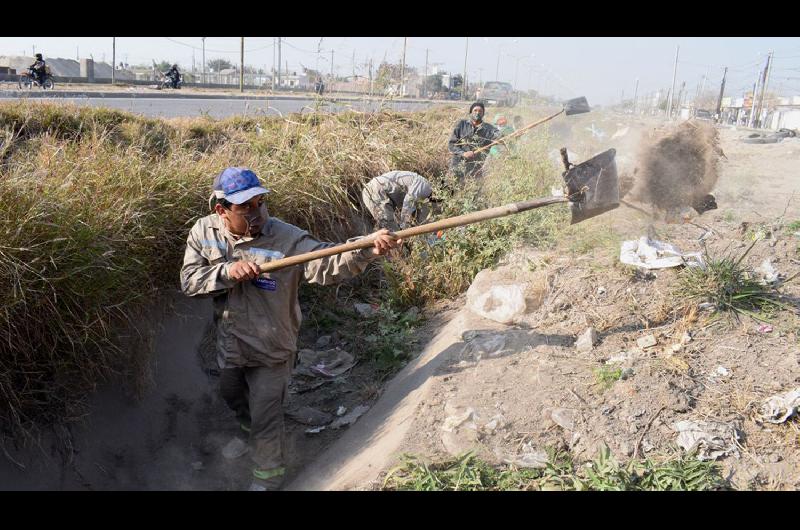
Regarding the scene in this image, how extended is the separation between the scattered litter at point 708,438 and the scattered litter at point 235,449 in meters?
2.67

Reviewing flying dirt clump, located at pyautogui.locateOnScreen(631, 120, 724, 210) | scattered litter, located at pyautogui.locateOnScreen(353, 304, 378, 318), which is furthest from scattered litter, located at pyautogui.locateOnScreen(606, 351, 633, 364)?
flying dirt clump, located at pyautogui.locateOnScreen(631, 120, 724, 210)

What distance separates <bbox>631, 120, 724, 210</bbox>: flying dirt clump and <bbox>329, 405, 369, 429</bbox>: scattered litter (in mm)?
3468

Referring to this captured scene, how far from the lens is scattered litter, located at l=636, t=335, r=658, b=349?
12.8 feet

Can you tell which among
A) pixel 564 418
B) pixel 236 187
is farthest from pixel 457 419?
pixel 236 187

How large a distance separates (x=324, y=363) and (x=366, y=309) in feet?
2.78

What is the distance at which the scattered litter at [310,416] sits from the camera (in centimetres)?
466

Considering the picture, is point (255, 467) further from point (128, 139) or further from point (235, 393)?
point (128, 139)

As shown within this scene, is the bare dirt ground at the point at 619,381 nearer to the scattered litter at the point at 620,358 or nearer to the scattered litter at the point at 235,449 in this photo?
the scattered litter at the point at 620,358

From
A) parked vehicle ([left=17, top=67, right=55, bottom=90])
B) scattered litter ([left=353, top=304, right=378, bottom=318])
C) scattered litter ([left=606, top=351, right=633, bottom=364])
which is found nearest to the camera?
scattered litter ([left=606, top=351, right=633, bottom=364])

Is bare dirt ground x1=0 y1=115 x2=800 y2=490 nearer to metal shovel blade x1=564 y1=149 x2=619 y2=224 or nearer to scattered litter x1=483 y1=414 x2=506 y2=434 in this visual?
scattered litter x1=483 y1=414 x2=506 y2=434

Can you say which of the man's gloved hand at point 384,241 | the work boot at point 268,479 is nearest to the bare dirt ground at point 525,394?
the work boot at point 268,479

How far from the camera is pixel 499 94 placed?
1734cm

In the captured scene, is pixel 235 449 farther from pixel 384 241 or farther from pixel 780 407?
pixel 780 407

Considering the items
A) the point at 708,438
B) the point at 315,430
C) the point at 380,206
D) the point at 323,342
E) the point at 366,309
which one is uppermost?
the point at 380,206
